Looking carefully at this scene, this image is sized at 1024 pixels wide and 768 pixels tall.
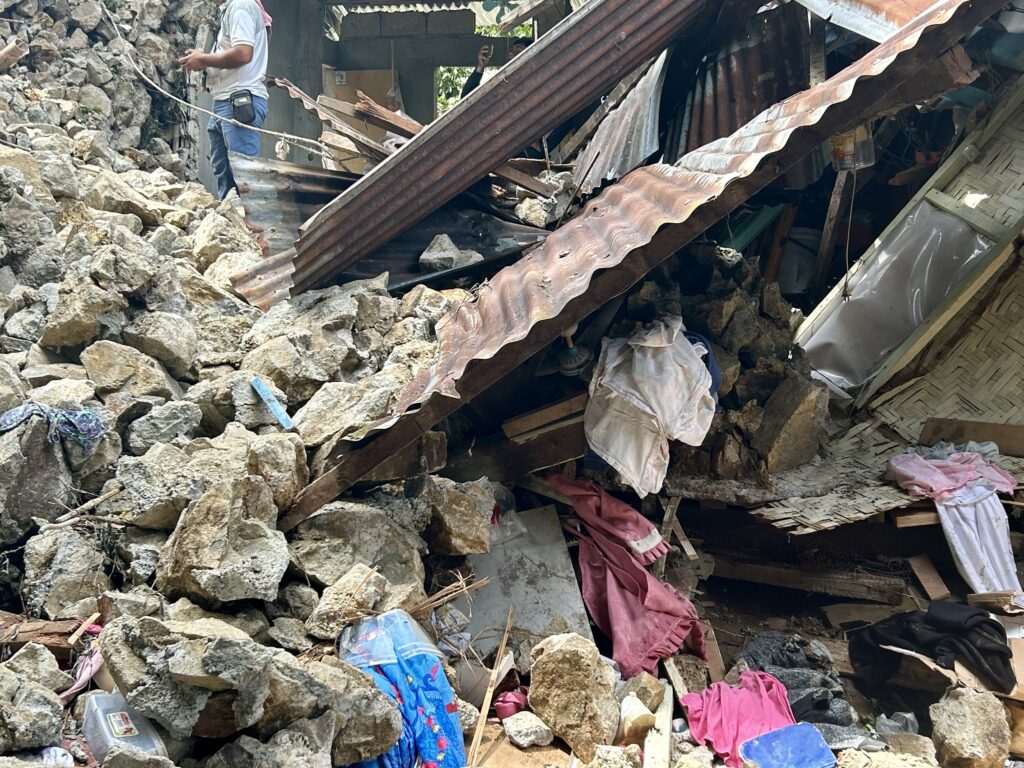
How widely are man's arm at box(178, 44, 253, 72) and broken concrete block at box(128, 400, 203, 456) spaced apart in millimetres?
3925

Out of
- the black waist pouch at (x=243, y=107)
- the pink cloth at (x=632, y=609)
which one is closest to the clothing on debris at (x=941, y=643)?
the pink cloth at (x=632, y=609)

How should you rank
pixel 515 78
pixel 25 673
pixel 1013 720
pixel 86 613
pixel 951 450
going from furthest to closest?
pixel 951 450, pixel 515 78, pixel 1013 720, pixel 86 613, pixel 25 673

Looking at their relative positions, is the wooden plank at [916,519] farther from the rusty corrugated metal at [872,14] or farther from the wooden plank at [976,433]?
the rusty corrugated metal at [872,14]

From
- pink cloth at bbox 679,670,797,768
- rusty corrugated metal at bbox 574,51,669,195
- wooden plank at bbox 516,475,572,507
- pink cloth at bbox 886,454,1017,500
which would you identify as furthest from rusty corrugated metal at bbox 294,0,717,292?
pink cloth at bbox 679,670,797,768

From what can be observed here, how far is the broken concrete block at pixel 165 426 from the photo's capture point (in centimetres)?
390

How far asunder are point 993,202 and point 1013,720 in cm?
362

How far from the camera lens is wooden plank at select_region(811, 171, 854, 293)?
648 centimetres

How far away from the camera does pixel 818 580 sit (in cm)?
557

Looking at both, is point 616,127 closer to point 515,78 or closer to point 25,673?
point 515,78

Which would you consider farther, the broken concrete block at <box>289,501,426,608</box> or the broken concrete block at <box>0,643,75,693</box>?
the broken concrete block at <box>289,501,426,608</box>

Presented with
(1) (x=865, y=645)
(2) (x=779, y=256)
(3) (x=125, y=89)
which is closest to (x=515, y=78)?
(2) (x=779, y=256)

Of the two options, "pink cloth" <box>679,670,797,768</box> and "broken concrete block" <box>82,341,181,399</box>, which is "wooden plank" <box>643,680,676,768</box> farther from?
"broken concrete block" <box>82,341,181,399</box>

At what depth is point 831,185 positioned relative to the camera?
263 inches

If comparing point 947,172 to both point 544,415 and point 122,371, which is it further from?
point 122,371
